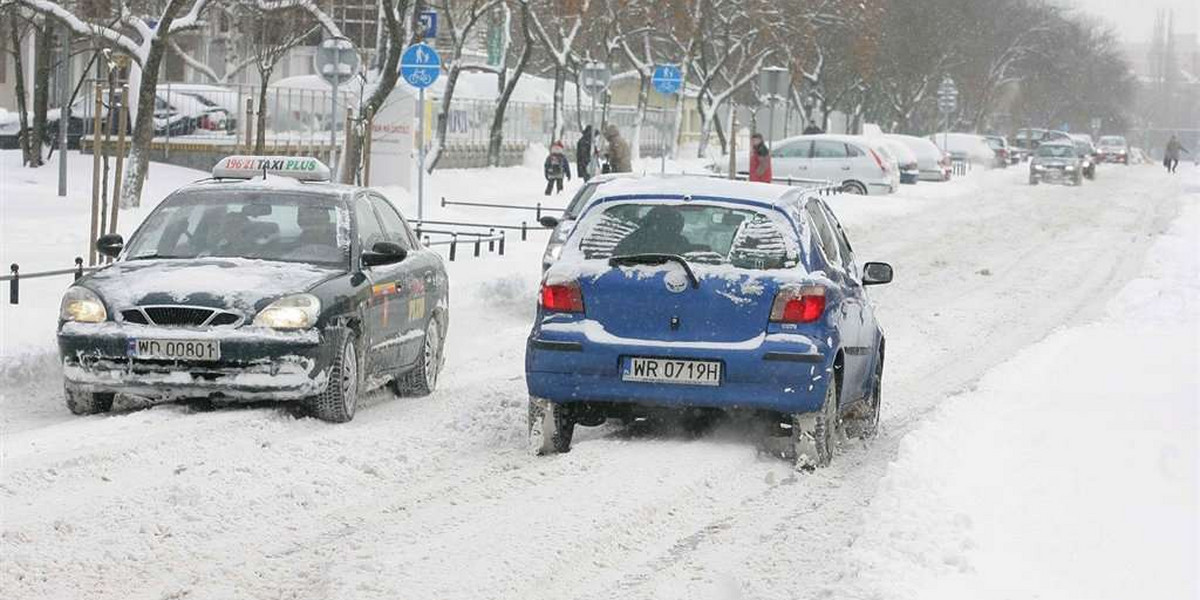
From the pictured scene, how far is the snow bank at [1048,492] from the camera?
24.1 feet

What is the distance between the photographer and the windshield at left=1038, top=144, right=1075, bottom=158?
63.8 meters

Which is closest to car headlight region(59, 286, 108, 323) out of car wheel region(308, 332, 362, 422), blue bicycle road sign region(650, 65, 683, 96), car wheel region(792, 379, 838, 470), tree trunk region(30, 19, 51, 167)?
car wheel region(308, 332, 362, 422)

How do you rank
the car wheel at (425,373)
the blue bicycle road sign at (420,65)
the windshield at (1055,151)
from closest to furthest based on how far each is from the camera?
the car wheel at (425,373), the blue bicycle road sign at (420,65), the windshield at (1055,151)

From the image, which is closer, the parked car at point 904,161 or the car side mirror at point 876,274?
the car side mirror at point 876,274

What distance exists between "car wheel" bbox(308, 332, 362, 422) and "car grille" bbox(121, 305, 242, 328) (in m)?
0.65

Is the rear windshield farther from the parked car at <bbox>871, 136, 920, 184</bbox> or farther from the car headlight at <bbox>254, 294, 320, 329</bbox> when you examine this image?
the parked car at <bbox>871, 136, 920, 184</bbox>

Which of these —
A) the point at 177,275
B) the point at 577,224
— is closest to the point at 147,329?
the point at 177,275

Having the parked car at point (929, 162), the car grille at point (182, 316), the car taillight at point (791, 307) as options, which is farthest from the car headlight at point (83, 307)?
the parked car at point (929, 162)

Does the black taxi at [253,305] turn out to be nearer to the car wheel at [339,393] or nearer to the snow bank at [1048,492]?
the car wheel at [339,393]

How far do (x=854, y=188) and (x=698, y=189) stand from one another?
37203 millimetres

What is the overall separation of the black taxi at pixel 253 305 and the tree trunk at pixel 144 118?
53.3ft

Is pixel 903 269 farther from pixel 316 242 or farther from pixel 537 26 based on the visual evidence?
pixel 537 26

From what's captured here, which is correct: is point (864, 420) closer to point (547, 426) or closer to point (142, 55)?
point (547, 426)

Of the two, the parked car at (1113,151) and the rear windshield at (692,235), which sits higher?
the rear windshield at (692,235)
